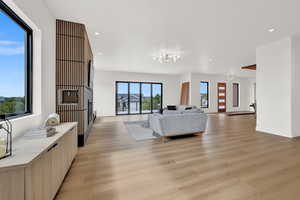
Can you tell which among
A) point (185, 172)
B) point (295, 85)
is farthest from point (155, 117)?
point (295, 85)

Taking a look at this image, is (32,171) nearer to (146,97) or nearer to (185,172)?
(185,172)

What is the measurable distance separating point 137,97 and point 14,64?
8098 millimetres

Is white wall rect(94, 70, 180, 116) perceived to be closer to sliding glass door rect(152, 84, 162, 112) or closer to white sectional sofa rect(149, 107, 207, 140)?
sliding glass door rect(152, 84, 162, 112)

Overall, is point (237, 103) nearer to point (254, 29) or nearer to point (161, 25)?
point (254, 29)

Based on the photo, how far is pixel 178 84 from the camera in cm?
1112

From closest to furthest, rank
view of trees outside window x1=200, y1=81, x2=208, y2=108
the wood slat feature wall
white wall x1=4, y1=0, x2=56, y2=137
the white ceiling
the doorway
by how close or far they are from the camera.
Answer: white wall x1=4, y1=0, x2=56, y2=137 < the white ceiling < the wood slat feature wall < view of trees outside window x1=200, y1=81, x2=208, y2=108 < the doorway

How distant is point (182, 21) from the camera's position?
128 inches

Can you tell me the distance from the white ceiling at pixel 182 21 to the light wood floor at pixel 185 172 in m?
2.92

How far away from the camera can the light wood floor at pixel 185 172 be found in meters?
1.78

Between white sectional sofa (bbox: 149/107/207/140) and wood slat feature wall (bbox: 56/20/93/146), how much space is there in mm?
2034

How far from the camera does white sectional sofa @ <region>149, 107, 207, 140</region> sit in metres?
4.00

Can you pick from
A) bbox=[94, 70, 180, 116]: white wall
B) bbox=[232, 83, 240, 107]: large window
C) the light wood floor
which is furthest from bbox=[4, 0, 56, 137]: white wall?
bbox=[232, 83, 240, 107]: large window

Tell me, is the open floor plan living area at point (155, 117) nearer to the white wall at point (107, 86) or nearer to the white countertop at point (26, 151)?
the white countertop at point (26, 151)

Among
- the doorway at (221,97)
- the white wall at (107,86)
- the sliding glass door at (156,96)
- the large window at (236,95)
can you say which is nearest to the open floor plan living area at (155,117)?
the white wall at (107,86)
